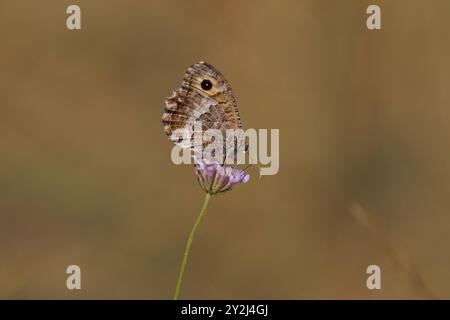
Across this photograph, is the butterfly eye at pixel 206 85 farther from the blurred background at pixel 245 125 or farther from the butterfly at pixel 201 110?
the blurred background at pixel 245 125

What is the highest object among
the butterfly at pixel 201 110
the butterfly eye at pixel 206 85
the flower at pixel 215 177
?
the butterfly eye at pixel 206 85

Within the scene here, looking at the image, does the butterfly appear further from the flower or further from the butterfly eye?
the flower

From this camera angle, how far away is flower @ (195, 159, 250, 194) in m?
3.27

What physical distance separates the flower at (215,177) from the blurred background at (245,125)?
2954 millimetres

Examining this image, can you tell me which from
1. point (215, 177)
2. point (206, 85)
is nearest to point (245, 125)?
point (206, 85)

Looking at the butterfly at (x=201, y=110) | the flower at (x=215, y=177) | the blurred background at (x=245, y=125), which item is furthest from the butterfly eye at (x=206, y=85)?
the blurred background at (x=245, y=125)

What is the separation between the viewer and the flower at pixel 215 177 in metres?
3.27

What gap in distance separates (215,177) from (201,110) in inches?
22.7

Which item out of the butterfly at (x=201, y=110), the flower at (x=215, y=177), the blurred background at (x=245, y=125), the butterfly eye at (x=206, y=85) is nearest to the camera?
the flower at (x=215, y=177)

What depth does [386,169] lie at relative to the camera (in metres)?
6.88

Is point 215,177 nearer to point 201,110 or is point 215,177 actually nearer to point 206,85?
point 201,110

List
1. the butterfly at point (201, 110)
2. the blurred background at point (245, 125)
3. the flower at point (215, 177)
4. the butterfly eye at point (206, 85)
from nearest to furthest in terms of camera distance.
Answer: the flower at point (215, 177) → the butterfly at point (201, 110) → the butterfly eye at point (206, 85) → the blurred background at point (245, 125)

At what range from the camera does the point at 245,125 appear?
22.2ft

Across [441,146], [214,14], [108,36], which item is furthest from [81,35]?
[441,146]
